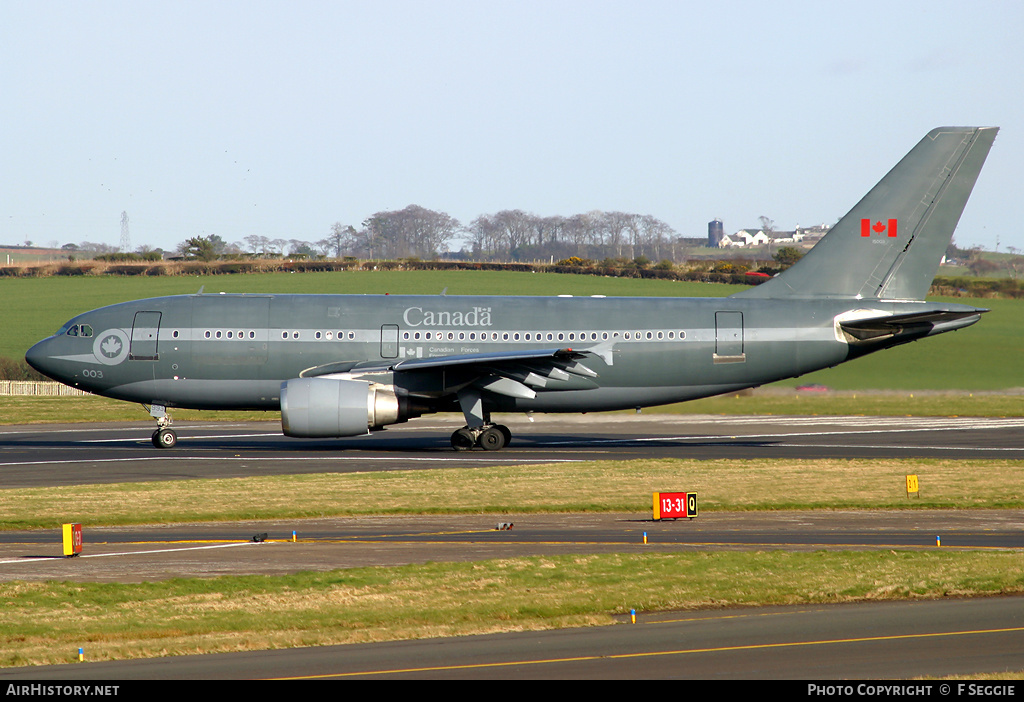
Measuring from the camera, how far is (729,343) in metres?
32.8

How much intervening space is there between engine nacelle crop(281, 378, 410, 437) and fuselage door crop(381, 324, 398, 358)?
1.97 metres

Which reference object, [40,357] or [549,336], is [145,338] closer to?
[40,357]

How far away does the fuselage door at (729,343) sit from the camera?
3281cm

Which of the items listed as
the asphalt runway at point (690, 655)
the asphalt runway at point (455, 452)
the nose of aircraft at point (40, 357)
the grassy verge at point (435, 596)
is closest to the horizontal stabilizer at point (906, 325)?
the asphalt runway at point (455, 452)

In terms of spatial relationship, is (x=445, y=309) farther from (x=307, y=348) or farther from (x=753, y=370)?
(x=753, y=370)

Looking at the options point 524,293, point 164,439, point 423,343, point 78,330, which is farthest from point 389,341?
point 524,293

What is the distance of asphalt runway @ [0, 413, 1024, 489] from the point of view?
28.2m

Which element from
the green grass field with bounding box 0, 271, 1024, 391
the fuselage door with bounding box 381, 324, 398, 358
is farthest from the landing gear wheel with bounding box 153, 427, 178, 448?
the green grass field with bounding box 0, 271, 1024, 391

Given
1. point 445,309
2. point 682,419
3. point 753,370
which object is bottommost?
point 682,419

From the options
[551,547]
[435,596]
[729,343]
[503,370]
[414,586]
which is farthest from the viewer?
[729,343]

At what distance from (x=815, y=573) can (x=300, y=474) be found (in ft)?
51.0

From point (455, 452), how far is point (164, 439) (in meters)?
9.85
